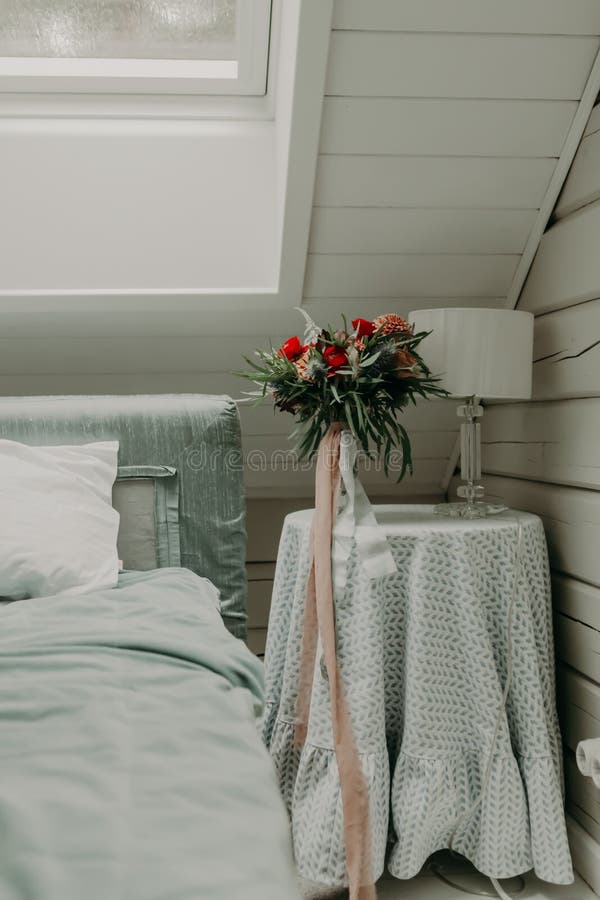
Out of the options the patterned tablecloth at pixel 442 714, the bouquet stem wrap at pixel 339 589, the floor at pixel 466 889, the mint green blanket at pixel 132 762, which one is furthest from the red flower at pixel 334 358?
the floor at pixel 466 889

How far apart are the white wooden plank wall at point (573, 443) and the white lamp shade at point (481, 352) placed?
0.12 m

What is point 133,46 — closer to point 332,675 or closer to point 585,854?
point 332,675

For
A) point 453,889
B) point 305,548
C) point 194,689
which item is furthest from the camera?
point 305,548

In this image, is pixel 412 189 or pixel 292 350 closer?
pixel 292 350

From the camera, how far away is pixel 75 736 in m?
0.85

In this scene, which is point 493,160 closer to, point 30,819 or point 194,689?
point 194,689

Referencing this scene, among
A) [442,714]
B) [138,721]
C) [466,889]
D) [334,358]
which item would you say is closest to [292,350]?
[334,358]

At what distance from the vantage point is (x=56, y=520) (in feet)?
5.16

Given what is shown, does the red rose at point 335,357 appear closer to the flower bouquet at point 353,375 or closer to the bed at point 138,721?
the flower bouquet at point 353,375

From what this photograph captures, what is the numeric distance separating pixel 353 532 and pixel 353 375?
30 cm

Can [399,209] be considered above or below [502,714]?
above

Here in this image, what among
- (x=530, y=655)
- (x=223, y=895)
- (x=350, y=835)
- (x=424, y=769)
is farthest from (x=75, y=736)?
(x=530, y=655)

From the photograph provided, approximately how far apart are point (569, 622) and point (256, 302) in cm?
102

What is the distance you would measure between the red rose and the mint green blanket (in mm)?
549
